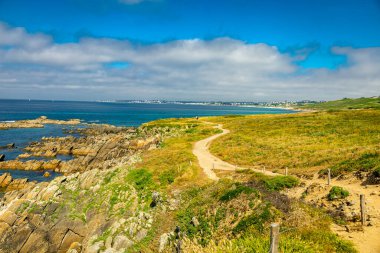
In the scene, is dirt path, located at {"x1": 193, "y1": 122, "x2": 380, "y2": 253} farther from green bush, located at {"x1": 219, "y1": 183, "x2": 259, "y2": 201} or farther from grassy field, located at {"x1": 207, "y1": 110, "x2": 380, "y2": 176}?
green bush, located at {"x1": 219, "y1": 183, "x2": 259, "y2": 201}

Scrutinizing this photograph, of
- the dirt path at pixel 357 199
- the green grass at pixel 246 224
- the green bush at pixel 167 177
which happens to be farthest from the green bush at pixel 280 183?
the green bush at pixel 167 177

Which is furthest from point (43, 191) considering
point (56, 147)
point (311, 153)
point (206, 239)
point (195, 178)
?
point (56, 147)

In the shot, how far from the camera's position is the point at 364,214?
16.1m

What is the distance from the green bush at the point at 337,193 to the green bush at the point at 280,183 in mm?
4107

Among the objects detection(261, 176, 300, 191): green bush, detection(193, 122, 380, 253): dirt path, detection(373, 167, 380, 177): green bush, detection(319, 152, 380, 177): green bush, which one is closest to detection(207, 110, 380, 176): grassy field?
detection(319, 152, 380, 177): green bush

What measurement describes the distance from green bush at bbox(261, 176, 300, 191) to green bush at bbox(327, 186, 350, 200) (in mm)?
4107

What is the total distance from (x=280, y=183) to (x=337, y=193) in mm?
5148

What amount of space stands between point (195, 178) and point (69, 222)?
13325mm

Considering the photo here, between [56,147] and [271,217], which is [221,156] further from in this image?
[56,147]

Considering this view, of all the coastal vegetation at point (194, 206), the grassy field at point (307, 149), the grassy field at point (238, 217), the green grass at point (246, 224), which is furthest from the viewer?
the grassy field at point (307, 149)

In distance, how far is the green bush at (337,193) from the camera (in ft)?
67.0

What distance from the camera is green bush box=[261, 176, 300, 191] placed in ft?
80.4

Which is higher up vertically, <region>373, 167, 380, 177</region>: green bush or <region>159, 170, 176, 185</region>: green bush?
<region>373, 167, 380, 177</region>: green bush

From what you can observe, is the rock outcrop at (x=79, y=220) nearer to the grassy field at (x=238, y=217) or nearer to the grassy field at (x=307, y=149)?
the grassy field at (x=238, y=217)
